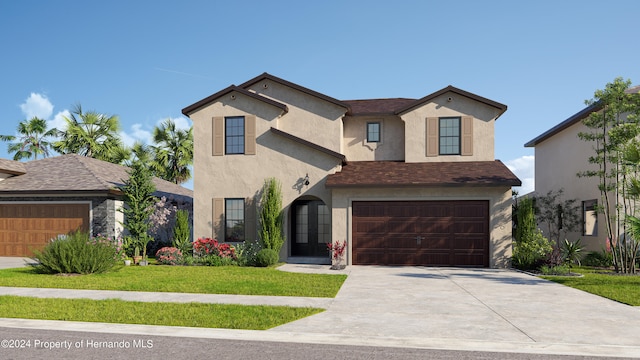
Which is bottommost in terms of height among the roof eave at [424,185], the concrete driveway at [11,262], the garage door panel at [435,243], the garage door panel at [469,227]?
the concrete driveway at [11,262]

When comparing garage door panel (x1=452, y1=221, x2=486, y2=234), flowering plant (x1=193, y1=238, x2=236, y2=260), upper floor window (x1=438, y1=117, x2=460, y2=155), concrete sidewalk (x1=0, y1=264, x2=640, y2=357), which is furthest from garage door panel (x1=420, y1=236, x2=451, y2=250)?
flowering plant (x1=193, y1=238, x2=236, y2=260)

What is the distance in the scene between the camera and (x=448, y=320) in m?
8.50

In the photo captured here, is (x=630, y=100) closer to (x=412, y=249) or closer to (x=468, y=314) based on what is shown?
(x=412, y=249)

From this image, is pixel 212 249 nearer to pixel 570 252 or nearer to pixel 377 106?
pixel 377 106

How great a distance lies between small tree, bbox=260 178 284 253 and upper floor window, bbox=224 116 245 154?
2.43 metres

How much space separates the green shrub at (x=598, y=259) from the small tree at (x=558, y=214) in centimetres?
194

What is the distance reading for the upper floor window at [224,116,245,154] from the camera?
1961cm

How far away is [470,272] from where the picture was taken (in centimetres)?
1593

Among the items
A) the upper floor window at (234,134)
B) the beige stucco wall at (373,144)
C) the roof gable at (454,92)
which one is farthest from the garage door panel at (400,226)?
the upper floor window at (234,134)

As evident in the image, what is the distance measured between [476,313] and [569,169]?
52.9 feet

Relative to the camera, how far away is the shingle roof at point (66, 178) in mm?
20153

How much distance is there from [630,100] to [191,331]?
55.4ft

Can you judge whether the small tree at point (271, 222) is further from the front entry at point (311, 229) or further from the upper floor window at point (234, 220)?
the front entry at point (311, 229)

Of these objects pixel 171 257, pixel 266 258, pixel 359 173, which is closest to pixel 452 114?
pixel 359 173
